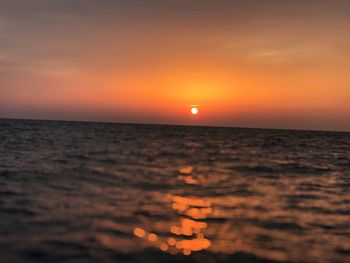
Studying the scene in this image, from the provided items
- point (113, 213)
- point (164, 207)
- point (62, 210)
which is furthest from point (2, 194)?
point (164, 207)

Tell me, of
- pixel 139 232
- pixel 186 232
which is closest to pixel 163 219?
pixel 186 232

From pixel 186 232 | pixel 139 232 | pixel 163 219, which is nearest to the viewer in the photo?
pixel 139 232

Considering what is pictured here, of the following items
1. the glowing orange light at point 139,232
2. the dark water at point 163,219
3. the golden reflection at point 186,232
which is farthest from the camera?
the glowing orange light at point 139,232

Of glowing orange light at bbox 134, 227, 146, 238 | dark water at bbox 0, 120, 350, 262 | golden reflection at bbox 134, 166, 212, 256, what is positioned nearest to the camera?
dark water at bbox 0, 120, 350, 262

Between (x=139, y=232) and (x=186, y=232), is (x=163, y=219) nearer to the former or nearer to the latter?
(x=186, y=232)

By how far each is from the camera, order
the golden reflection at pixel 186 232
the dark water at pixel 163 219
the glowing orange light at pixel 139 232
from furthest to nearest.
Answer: the glowing orange light at pixel 139 232, the golden reflection at pixel 186 232, the dark water at pixel 163 219

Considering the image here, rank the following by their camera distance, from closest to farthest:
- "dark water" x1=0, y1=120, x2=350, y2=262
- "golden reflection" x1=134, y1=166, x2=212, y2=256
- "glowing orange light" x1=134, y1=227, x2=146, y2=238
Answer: "dark water" x1=0, y1=120, x2=350, y2=262 < "golden reflection" x1=134, y1=166, x2=212, y2=256 < "glowing orange light" x1=134, y1=227, x2=146, y2=238

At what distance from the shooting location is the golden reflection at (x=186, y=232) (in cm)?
980

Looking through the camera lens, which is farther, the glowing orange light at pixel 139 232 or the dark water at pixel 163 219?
the glowing orange light at pixel 139 232

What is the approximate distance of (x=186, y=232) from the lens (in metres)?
11.2

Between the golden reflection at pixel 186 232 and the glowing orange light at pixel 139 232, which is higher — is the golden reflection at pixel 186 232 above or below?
below

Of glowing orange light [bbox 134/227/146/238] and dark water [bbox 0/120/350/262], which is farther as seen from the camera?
glowing orange light [bbox 134/227/146/238]

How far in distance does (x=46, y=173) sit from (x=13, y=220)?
35.0 feet

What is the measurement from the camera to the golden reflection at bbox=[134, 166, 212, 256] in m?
9.80
